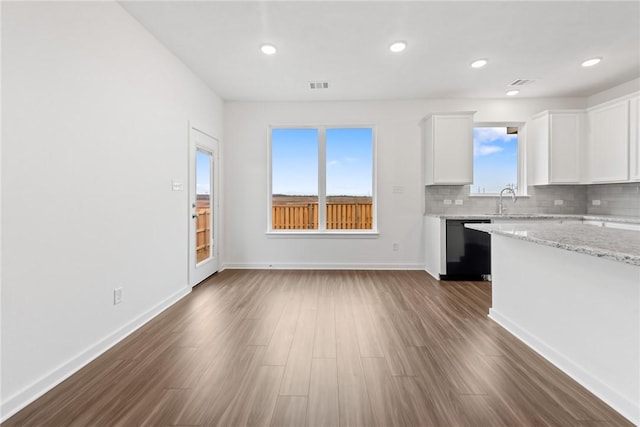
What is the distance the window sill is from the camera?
461cm

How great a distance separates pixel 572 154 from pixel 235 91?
5.02m

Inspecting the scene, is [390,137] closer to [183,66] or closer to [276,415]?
[183,66]

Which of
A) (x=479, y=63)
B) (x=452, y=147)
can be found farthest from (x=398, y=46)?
(x=452, y=147)

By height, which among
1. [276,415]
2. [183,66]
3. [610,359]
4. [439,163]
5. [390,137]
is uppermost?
[183,66]

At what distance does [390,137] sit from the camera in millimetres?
4594

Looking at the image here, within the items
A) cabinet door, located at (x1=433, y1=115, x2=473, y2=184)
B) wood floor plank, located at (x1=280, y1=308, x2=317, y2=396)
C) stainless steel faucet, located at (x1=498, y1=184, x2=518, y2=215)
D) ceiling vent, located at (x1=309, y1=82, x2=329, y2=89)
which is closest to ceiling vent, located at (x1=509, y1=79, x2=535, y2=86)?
cabinet door, located at (x1=433, y1=115, x2=473, y2=184)

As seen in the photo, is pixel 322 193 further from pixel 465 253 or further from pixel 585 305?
pixel 585 305

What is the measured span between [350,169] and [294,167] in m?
0.94

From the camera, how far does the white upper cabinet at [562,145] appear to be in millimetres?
4137

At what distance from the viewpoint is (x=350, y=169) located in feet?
15.6

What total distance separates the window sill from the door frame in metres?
0.85

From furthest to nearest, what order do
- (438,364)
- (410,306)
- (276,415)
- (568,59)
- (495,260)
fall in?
1. (568,59)
2. (410,306)
3. (495,260)
4. (438,364)
5. (276,415)

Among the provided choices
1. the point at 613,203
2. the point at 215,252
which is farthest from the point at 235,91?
the point at 613,203

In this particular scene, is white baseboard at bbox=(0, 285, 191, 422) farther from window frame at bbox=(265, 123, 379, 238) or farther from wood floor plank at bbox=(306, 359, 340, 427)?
window frame at bbox=(265, 123, 379, 238)
